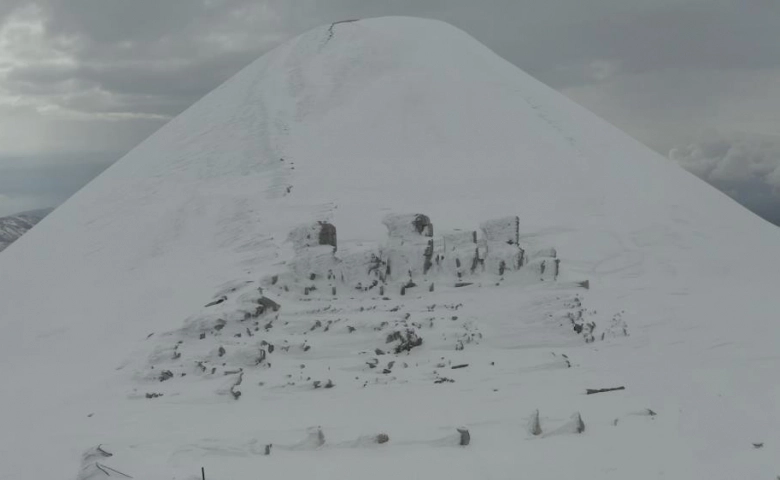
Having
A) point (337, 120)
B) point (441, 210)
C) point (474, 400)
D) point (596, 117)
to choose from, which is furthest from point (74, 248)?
point (596, 117)

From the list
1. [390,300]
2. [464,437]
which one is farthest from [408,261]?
[464,437]

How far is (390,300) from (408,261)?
6.37 ft

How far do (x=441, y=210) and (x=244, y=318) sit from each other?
1098 centimetres

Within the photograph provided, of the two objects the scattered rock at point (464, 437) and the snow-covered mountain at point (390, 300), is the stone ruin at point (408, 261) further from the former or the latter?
the scattered rock at point (464, 437)

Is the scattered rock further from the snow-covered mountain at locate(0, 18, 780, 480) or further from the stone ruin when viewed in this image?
the stone ruin

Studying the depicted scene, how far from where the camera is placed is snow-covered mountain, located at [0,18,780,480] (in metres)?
12.9

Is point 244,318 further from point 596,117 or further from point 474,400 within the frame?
point 596,117

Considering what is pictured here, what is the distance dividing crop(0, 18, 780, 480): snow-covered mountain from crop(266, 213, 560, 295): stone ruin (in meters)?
0.08

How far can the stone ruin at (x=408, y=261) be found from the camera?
21359 millimetres

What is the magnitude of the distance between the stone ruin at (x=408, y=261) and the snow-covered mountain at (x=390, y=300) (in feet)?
0.28

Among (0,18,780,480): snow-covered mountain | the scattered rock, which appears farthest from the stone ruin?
the scattered rock

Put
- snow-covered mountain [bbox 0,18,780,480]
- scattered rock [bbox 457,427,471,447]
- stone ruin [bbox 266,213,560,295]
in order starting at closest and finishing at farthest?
scattered rock [bbox 457,427,471,447] → snow-covered mountain [bbox 0,18,780,480] → stone ruin [bbox 266,213,560,295]

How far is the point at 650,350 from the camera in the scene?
18.5 m

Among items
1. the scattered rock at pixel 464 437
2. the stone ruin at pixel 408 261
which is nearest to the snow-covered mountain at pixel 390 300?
the stone ruin at pixel 408 261
